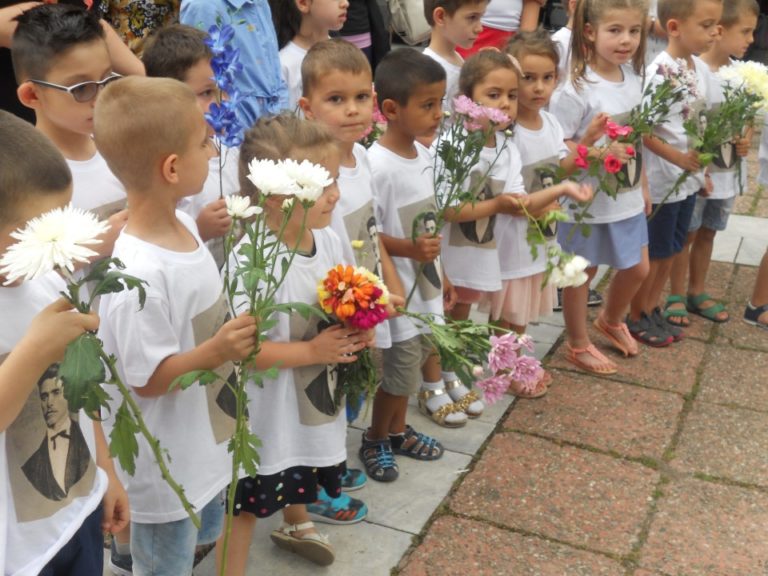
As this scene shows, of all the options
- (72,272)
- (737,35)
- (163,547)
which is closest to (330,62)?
(163,547)

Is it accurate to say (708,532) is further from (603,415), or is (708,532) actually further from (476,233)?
(476,233)

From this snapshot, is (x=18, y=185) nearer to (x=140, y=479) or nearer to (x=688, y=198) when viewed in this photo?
Answer: (x=140, y=479)

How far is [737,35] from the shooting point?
16.2 ft

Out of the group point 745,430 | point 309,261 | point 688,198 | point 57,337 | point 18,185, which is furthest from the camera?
point 688,198

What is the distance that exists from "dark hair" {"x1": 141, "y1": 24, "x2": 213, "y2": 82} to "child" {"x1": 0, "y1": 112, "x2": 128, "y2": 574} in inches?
52.9

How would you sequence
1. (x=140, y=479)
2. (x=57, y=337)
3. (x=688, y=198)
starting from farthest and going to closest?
1. (x=688, y=198)
2. (x=140, y=479)
3. (x=57, y=337)

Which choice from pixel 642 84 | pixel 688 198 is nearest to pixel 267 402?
pixel 642 84

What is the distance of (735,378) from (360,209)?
2.55 metres

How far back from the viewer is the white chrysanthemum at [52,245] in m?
1.41

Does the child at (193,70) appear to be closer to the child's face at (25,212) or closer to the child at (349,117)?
the child at (349,117)

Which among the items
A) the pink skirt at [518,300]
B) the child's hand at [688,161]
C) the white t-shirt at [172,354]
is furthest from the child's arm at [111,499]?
the child's hand at [688,161]

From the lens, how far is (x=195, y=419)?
2.34 m

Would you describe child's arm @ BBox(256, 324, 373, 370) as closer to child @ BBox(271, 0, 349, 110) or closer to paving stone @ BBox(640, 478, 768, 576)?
paving stone @ BBox(640, 478, 768, 576)

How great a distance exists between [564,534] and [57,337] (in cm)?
230
